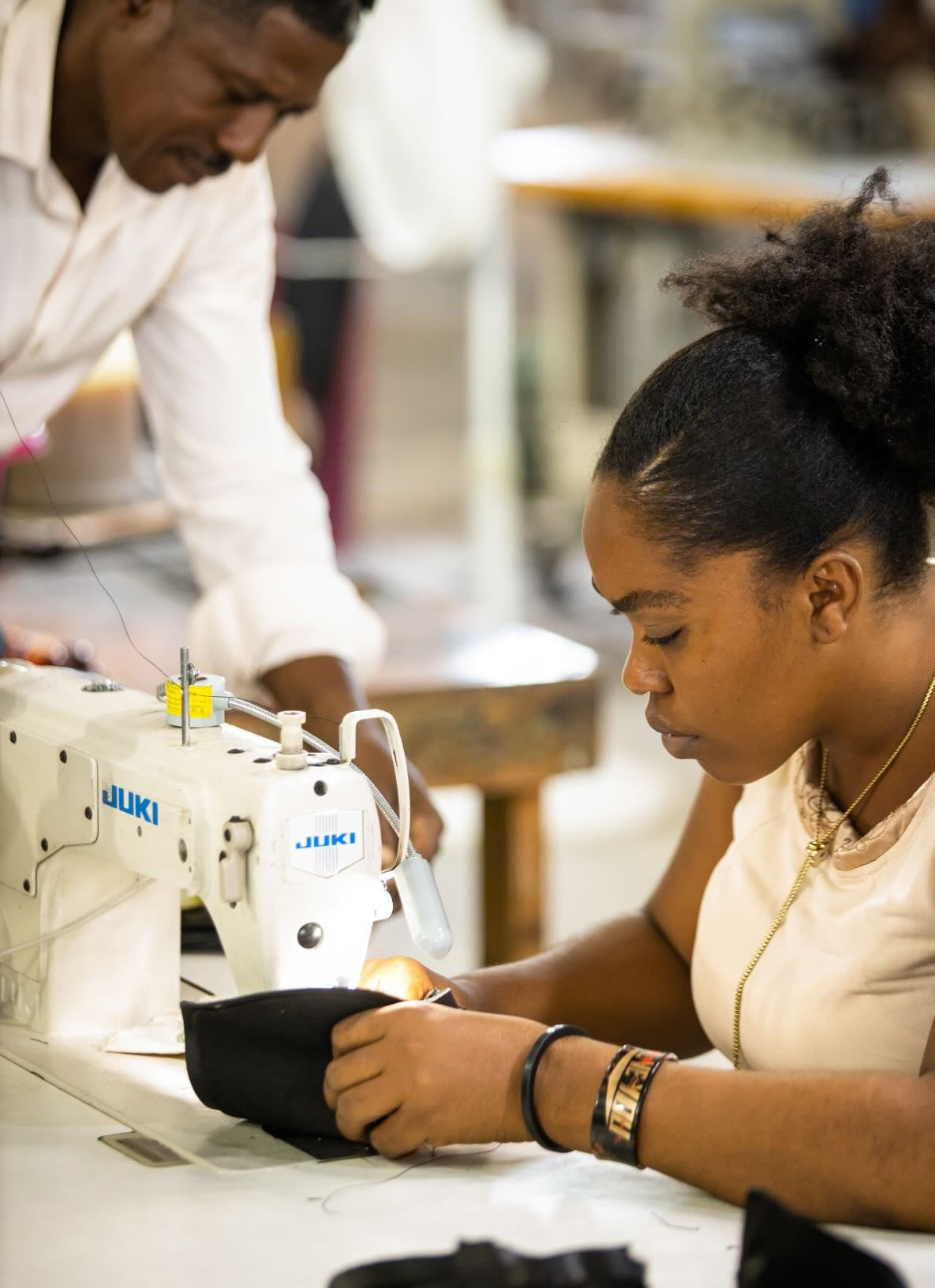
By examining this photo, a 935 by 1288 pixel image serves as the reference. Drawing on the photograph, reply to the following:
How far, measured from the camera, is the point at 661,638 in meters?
1.48

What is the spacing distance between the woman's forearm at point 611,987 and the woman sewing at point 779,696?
16 cm

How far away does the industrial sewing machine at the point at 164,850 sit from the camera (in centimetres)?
139

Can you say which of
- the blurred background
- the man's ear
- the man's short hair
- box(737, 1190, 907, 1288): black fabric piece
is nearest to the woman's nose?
the man's ear

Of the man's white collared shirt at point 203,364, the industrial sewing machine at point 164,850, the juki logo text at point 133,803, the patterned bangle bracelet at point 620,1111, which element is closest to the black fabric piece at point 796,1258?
the patterned bangle bracelet at point 620,1111

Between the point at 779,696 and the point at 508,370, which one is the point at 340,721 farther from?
the point at 508,370

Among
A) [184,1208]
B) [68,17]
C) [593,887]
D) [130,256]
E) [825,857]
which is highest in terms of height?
[68,17]

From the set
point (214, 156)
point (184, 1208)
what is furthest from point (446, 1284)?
point (214, 156)

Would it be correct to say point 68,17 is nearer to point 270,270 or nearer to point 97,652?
point 270,270

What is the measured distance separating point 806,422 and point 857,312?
9cm

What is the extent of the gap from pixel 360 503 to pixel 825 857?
5927mm

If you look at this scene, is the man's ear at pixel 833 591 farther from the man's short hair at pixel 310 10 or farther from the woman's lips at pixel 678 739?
the man's short hair at pixel 310 10

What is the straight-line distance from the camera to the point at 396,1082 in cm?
137

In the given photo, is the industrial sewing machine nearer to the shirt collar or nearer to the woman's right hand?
the woman's right hand

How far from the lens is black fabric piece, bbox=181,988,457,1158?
1379 millimetres
